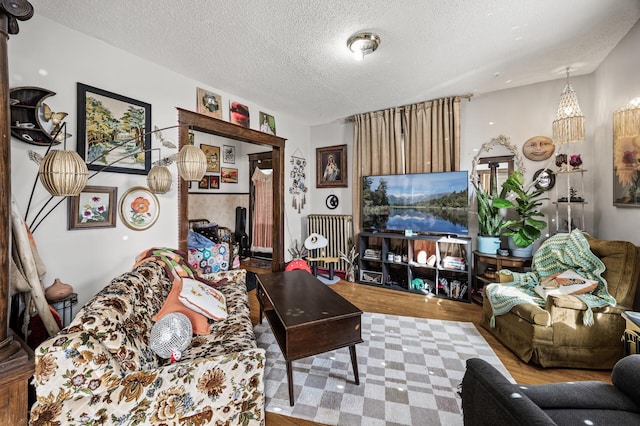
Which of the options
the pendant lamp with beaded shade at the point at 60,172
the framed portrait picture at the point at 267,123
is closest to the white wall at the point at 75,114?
the pendant lamp with beaded shade at the point at 60,172

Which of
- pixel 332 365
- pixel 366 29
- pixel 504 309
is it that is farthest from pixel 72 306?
pixel 504 309

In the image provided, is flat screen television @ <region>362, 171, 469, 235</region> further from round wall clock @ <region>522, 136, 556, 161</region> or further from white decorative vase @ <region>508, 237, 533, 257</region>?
round wall clock @ <region>522, 136, 556, 161</region>

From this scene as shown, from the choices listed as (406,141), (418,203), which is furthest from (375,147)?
(418,203)

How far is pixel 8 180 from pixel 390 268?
161 inches

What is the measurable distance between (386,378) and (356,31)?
8.86ft

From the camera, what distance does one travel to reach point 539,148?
10.5 feet

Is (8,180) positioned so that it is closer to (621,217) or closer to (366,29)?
(366,29)

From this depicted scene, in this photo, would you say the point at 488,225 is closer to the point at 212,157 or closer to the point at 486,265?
the point at 486,265

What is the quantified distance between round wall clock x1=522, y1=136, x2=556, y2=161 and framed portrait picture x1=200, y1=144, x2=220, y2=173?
5192 millimetres

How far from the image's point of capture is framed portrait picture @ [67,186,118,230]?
2107 millimetres

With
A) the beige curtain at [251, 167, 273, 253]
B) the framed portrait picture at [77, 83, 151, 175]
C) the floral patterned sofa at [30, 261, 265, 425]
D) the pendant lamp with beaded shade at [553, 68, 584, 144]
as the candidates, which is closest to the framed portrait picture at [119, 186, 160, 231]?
the framed portrait picture at [77, 83, 151, 175]

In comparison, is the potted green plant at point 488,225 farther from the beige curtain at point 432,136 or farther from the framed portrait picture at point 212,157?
the framed portrait picture at point 212,157

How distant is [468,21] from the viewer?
1983 millimetres

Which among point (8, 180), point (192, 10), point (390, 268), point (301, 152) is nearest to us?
point (8, 180)
